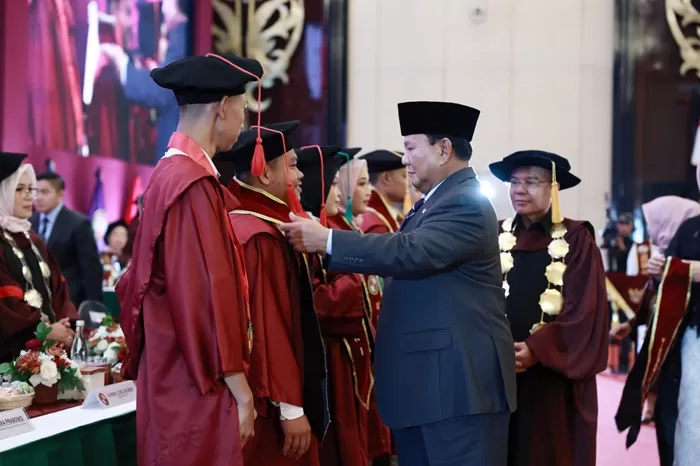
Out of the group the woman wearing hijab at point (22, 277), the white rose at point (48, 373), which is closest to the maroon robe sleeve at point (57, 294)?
the woman wearing hijab at point (22, 277)

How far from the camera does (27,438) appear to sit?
242cm

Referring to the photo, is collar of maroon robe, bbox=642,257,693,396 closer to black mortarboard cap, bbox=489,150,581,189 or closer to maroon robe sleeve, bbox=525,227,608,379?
maroon robe sleeve, bbox=525,227,608,379

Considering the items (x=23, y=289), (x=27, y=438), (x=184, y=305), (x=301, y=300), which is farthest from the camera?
(x=23, y=289)

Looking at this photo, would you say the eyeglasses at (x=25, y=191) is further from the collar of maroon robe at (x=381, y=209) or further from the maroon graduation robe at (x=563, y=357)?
the maroon graduation robe at (x=563, y=357)

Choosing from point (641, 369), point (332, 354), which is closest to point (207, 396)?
point (332, 354)

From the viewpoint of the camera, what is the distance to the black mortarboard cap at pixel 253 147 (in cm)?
272

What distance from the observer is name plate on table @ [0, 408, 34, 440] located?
7.89 ft

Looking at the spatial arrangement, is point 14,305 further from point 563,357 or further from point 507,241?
point 563,357

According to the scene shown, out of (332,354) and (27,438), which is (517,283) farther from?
(27,438)

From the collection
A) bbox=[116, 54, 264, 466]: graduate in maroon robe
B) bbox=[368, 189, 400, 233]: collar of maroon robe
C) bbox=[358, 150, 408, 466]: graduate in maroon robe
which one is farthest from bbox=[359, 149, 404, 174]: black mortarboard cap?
bbox=[116, 54, 264, 466]: graduate in maroon robe

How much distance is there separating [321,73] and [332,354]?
6.58 metres

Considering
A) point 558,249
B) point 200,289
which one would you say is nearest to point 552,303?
point 558,249

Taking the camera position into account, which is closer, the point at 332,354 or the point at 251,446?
the point at 251,446

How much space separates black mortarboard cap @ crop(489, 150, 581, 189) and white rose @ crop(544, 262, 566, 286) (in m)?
0.36
